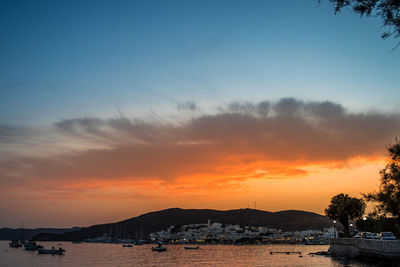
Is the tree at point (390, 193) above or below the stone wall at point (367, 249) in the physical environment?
above

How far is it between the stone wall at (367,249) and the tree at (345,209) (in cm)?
1208

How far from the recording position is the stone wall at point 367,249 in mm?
36388

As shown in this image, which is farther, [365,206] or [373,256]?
[365,206]

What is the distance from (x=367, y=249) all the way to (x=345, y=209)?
33.5 m

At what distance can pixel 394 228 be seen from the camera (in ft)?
204

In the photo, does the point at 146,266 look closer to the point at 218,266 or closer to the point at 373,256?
the point at 218,266

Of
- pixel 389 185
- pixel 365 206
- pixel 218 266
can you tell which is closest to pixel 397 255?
pixel 389 185

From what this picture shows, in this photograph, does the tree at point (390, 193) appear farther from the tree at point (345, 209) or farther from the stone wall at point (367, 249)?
the tree at point (345, 209)

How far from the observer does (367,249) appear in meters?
46.8

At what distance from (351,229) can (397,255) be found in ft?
182

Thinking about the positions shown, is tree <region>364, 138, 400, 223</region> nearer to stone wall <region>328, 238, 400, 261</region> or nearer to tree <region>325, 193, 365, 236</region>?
stone wall <region>328, 238, 400, 261</region>

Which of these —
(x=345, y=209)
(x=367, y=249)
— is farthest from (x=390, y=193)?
(x=345, y=209)

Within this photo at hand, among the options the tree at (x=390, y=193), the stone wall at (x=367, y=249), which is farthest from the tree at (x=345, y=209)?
the tree at (x=390, y=193)

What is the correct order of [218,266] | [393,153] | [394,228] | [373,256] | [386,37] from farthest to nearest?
[218,266] → [394,228] → [373,256] → [393,153] → [386,37]
